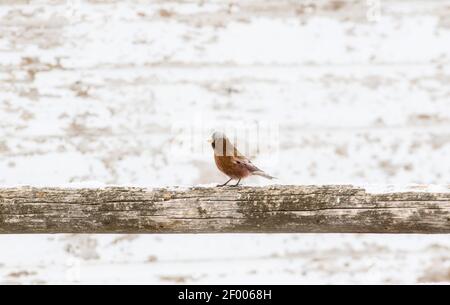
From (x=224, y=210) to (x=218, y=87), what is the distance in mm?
1779

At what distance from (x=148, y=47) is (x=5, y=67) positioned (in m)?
0.78

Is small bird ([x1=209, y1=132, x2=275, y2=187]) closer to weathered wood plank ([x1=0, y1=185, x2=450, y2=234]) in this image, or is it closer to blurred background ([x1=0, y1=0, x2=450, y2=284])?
weathered wood plank ([x1=0, y1=185, x2=450, y2=234])

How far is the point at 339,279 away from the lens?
4141mm

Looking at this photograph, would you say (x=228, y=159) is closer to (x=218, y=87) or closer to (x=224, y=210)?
(x=224, y=210)

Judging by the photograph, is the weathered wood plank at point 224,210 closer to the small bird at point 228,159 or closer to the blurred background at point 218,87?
the small bird at point 228,159

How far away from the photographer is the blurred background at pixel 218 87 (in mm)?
3990

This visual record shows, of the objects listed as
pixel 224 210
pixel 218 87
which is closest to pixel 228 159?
pixel 224 210

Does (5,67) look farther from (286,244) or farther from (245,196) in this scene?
(245,196)

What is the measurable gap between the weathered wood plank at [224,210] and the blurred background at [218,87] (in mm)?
1634

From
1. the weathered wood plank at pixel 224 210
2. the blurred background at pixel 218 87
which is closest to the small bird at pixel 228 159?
the weathered wood plank at pixel 224 210

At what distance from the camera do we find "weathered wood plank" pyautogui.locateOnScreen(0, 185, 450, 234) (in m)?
2.28

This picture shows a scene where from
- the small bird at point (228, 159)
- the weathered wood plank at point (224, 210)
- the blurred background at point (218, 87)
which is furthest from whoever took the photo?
the blurred background at point (218, 87)

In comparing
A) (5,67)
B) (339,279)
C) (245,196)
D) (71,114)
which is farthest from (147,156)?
(245,196)

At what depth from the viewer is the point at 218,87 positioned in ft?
13.2
